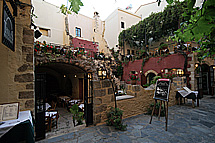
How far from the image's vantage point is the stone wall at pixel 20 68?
2300 millimetres

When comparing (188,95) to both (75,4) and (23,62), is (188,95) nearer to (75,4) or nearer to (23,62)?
(75,4)

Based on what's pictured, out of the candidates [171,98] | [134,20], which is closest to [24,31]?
[171,98]

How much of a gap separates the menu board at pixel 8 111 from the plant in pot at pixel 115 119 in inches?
96.8

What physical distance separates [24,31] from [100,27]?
15.3m

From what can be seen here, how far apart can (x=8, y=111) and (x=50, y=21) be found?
502 inches

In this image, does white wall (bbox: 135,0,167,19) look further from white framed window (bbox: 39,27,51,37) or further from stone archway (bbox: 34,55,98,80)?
white framed window (bbox: 39,27,51,37)

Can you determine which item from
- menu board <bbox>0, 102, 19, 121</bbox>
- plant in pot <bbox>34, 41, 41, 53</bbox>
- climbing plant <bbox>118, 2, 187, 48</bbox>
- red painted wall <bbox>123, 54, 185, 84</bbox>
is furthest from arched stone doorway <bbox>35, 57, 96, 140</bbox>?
climbing plant <bbox>118, 2, 187, 48</bbox>

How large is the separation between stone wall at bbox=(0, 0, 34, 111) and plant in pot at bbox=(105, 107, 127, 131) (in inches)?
85.4

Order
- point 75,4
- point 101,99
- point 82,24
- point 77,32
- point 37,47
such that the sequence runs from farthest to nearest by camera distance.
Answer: point 82,24
point 77,32
point 37,47
point 101,99
point 75,4

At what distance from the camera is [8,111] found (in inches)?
69.4

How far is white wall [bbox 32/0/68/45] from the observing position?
440 inches

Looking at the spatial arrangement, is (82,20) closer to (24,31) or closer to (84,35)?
(84,35)

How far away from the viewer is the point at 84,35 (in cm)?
1491

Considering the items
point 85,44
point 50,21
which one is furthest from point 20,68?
point 85,44
